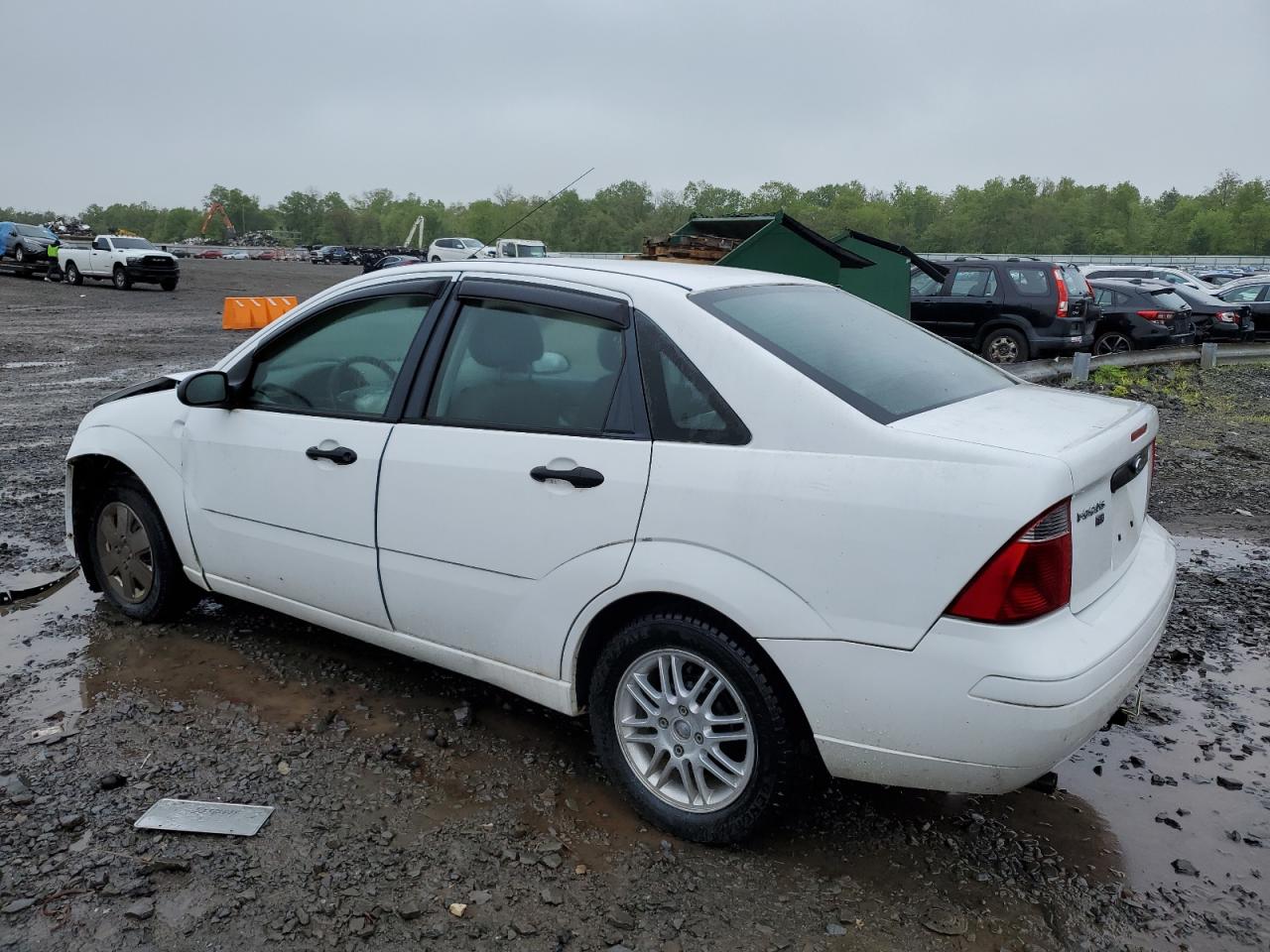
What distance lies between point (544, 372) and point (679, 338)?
20.8 inches

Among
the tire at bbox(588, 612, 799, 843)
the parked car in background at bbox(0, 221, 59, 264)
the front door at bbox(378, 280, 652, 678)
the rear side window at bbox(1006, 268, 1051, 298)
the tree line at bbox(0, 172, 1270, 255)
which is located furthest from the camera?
the tree line at bbox(0, 172, 1270, 255)

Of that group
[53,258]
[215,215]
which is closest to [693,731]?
[53,258]

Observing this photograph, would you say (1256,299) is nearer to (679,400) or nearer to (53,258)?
(679,400)

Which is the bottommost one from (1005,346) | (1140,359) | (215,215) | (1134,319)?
(1140,359)

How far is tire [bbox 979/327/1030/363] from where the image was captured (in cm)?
1535

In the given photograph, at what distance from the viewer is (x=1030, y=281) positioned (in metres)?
15.4

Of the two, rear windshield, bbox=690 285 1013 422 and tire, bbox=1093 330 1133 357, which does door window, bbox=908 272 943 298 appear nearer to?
tire, bbox=1093 330 1133 357

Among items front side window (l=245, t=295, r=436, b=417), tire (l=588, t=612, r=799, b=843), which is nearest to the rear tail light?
tire (l=588, t=612, r=799, b=843)

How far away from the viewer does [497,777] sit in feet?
11.5

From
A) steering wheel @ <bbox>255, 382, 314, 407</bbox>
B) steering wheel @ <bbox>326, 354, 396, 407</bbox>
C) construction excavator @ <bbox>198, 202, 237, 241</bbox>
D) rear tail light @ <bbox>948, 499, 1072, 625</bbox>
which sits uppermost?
construction excavator @ <bbox>198, 202, 237, 241</bbox>

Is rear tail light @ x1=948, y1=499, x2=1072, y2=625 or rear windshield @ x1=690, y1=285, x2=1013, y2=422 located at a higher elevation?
rear windshield @ x1=690, y1=285, x2=1013, y2=422

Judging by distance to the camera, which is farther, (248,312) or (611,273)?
(248,312)

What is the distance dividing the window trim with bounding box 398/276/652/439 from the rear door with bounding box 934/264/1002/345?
13.1 meters

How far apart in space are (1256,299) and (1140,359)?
410 inches
